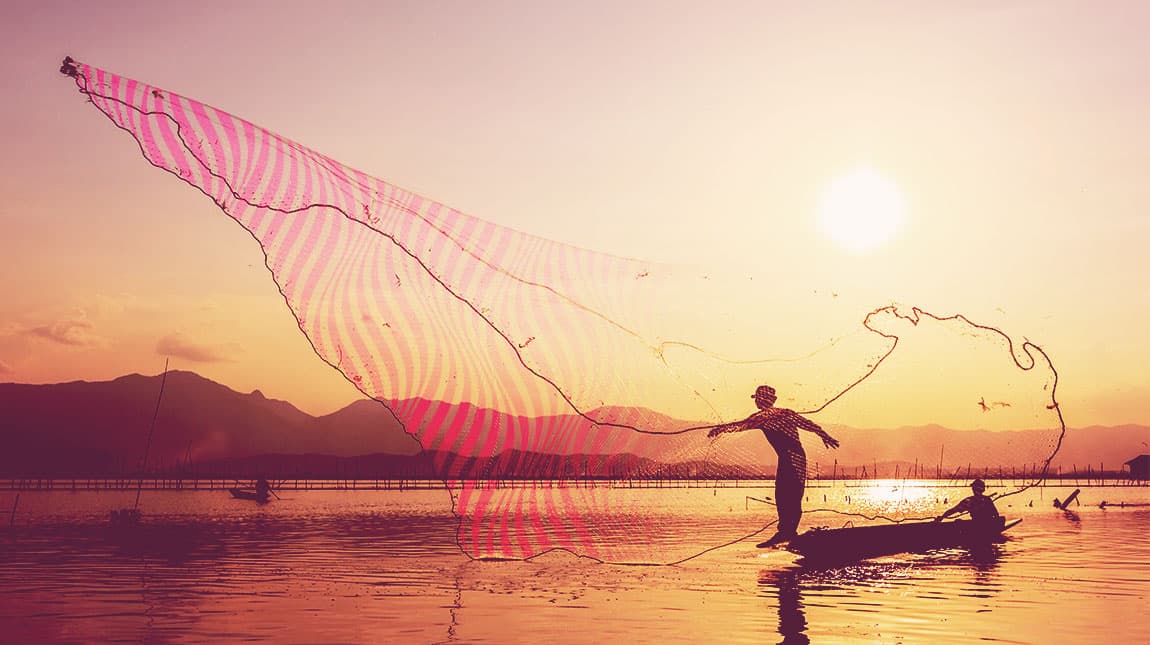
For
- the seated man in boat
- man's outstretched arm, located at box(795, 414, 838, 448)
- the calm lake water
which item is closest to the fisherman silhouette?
the calm lake water

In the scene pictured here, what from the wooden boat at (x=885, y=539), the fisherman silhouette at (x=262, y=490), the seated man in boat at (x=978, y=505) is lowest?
the fisherman silhouette at (x=262, y=490)

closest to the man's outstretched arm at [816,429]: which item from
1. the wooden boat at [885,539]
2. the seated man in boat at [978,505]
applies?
the wooden boat at [885,539]

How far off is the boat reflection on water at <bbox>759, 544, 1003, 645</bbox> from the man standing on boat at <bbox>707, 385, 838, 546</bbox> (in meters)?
1.55

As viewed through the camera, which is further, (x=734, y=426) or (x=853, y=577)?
(x=853, y=577)

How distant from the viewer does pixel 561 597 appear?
90.2ft

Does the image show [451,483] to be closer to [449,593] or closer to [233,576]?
[449,593]

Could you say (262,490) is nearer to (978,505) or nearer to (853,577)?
(978,505)

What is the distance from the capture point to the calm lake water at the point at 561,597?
72.9 feet

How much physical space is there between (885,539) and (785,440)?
32.2 ft

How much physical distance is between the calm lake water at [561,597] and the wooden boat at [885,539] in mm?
468

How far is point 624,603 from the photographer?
26.6 meters

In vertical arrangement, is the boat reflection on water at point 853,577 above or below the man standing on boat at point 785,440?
below

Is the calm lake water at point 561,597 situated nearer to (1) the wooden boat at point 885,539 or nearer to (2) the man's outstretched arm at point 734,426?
(1) the wooden boat at point 885,539

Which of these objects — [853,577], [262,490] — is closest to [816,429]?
[853,577]
